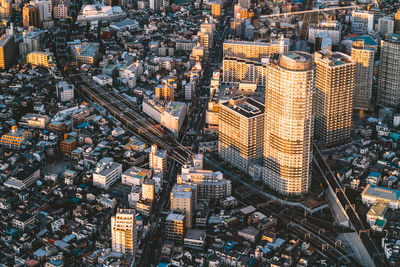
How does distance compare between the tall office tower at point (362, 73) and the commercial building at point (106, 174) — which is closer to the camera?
the commercial building at point (106, 174)

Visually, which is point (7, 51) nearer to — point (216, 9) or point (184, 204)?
point (216, 9)

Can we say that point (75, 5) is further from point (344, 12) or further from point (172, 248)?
point (172, 248)

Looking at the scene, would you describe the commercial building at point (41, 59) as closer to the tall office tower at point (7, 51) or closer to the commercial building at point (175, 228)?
the tall office tower at point (7, 51)

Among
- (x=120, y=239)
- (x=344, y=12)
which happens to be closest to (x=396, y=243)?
(x=120, y=239)

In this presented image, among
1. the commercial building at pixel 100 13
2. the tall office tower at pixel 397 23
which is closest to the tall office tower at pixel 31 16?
the commercial building at pixel 100 13

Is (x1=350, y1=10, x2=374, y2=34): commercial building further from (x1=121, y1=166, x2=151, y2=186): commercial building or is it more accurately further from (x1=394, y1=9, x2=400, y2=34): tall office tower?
(x1=121, y1=166, x2=151, y2=186): commercial building

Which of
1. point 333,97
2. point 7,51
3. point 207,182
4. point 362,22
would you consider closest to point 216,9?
point 362,22

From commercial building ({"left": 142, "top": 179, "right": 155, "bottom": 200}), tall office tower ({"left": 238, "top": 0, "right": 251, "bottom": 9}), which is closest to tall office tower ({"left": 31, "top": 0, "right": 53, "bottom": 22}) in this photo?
tall office tower ({"left": 238, "top": 0, "right": 251, "bottom": 9})
